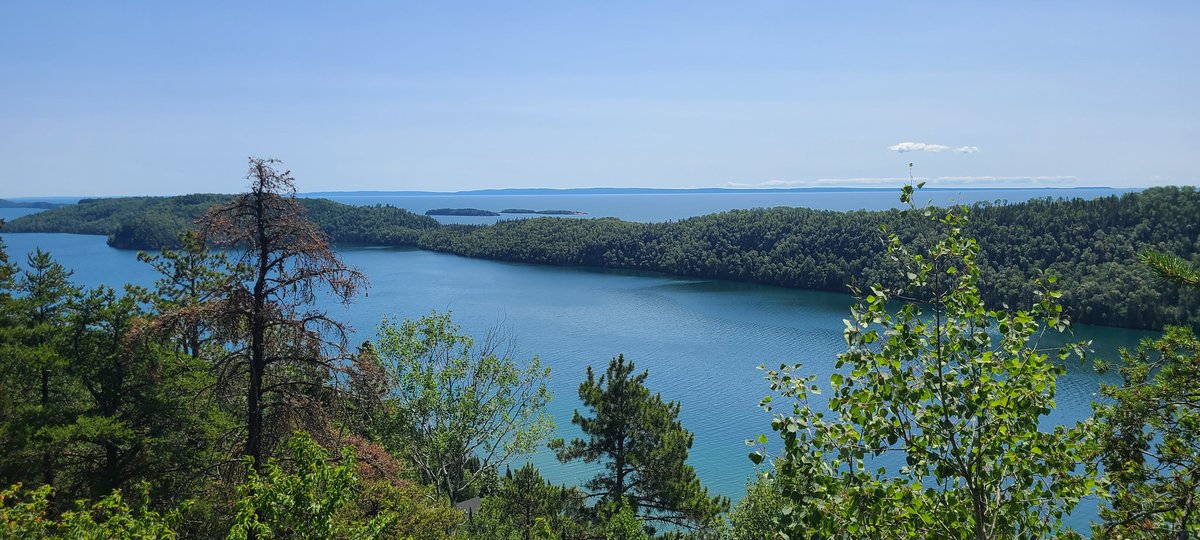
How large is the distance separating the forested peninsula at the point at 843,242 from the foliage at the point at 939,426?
3686 cm

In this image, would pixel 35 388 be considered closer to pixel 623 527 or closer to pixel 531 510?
pixel 531 510

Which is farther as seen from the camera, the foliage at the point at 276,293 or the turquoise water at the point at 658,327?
the turquoise water at the point at 658,327

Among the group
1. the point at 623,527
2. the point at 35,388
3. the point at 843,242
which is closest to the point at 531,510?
the point at 623,527

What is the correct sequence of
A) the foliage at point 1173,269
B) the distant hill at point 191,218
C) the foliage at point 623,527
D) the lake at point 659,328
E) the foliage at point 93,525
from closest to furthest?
the foliage at point 93,525 < the foliage at point 1173,269 < the foliage at point 623,527 < the lake at point 659,328 < the distant hill at point 191,218

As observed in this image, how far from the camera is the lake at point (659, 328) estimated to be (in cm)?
3294

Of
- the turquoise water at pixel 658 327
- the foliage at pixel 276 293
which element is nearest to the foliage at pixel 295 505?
the foliage at pixel 276 293

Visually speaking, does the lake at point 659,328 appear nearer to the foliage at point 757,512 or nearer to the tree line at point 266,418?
the tree line at point 266,418

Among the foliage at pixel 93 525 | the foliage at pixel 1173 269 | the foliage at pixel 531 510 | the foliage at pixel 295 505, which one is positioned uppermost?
the foliage at pixel 1173 269

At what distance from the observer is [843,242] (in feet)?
295

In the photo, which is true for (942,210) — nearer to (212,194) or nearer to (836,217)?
(836,217)

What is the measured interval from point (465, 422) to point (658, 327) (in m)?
42.1

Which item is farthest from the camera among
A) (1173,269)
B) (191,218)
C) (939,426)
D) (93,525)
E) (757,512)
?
(191,218)

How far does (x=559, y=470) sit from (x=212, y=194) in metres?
158

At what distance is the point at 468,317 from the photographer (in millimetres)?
58594
